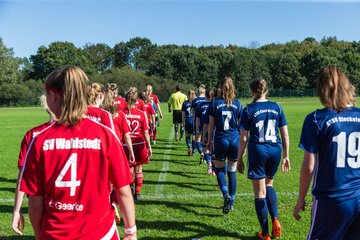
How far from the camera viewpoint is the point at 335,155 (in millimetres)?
3205

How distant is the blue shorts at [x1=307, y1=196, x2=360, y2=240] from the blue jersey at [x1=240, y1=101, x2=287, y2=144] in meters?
2.04

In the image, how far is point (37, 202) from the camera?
254 cm

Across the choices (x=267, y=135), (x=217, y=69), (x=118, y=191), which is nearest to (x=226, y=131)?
(x=267, y=135)

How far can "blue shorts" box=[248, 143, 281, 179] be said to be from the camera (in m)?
5.21

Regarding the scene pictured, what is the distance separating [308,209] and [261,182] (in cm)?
→ 184

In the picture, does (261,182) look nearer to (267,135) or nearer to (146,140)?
(267,135)

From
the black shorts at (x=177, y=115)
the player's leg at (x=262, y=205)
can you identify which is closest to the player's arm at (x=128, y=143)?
the player's leg at (x=262, y=205)

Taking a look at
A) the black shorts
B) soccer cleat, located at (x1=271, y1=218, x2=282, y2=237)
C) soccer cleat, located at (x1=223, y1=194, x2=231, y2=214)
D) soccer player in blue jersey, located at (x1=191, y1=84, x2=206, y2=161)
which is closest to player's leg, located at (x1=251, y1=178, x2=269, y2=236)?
soccer cleat, located at (x1=271, y1=218, x2=282, y2=237)

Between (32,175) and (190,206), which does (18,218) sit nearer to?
(32,175)

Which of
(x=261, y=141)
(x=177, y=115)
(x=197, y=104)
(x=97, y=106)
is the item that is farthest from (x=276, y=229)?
(x=177, y=115)

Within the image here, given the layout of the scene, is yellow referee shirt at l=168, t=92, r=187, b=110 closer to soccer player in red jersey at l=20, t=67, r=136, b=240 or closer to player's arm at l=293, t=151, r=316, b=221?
player's arm at l=293, t=151, r=316, b=221

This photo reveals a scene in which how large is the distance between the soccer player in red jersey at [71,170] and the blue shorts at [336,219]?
5.24 feet

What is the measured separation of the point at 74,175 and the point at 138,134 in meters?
4.94

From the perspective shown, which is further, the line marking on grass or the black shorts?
the black shorts
